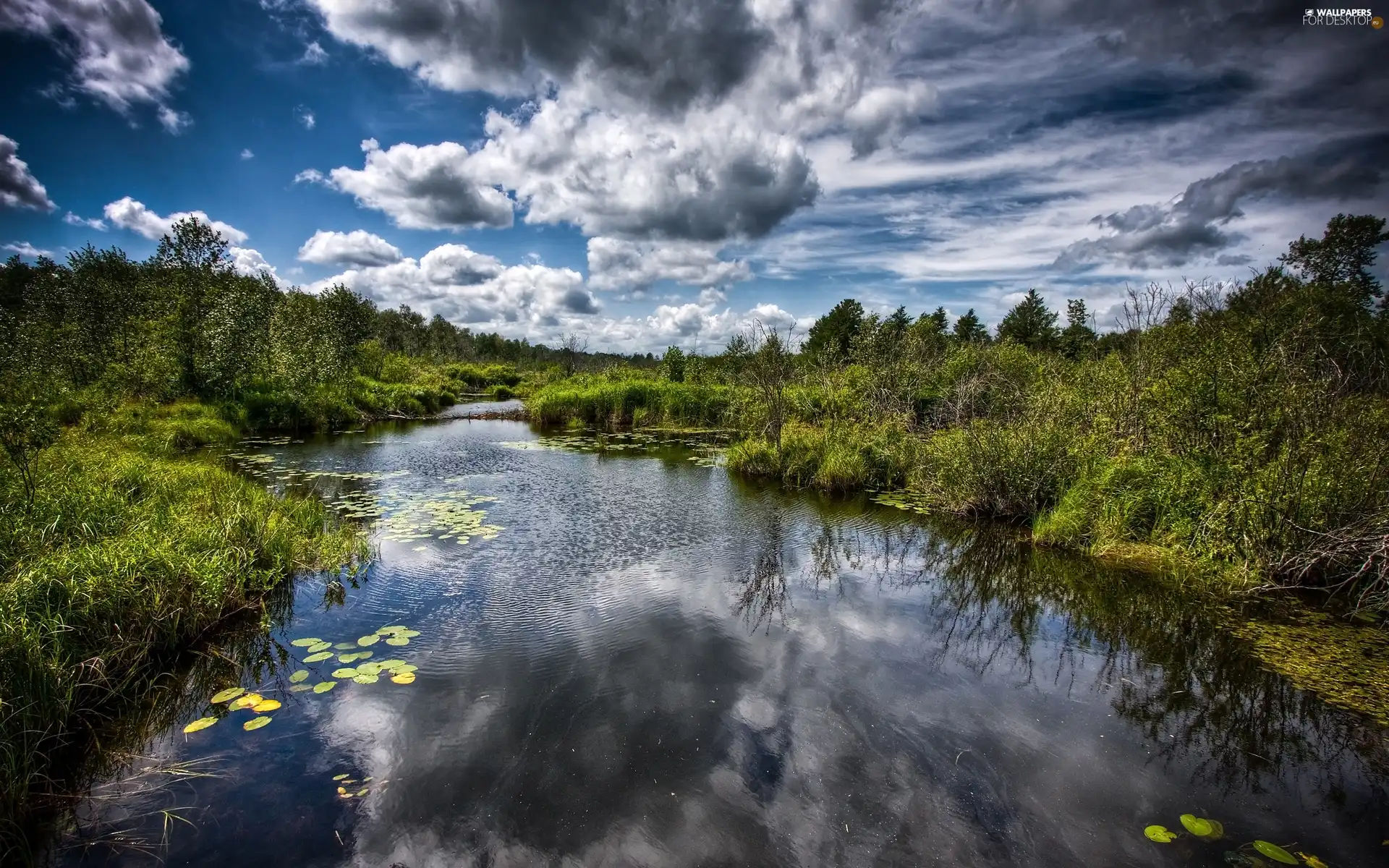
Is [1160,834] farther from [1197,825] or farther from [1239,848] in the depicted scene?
[1239,848]

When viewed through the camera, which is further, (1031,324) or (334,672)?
(1031,324)

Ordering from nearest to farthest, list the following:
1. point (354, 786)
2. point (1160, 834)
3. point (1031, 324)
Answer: point (1160, 834) → point (354, 786) → point (1031, 324)

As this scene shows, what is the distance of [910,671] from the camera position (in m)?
6.09

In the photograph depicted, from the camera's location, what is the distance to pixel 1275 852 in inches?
145

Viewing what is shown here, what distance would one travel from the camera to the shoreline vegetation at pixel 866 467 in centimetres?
538

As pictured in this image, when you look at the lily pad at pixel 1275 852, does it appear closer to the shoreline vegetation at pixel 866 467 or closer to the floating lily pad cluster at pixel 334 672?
the shoreline vegetation at pixel 866 467

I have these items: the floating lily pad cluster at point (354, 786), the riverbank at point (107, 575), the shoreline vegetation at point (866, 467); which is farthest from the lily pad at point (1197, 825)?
the riverbank at point (107, 575)

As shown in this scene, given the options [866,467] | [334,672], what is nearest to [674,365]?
[866,467]

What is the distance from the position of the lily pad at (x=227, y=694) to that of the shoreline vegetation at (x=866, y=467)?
65 centimetres

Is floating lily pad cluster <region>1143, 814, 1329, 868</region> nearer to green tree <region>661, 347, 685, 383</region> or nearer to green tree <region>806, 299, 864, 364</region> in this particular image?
green tree <region>661, 347, 685, 383</region>

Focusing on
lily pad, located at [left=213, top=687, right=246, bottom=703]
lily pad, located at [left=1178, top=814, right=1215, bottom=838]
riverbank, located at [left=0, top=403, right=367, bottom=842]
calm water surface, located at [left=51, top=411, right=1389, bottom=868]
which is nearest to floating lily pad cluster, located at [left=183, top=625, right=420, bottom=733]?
lily pad, located at [left=213, top=687, right=246, bottom=703]

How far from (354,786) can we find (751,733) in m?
3.20

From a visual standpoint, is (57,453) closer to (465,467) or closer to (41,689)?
(41,689)

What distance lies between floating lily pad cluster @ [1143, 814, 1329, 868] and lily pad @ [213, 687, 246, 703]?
7.76 m
